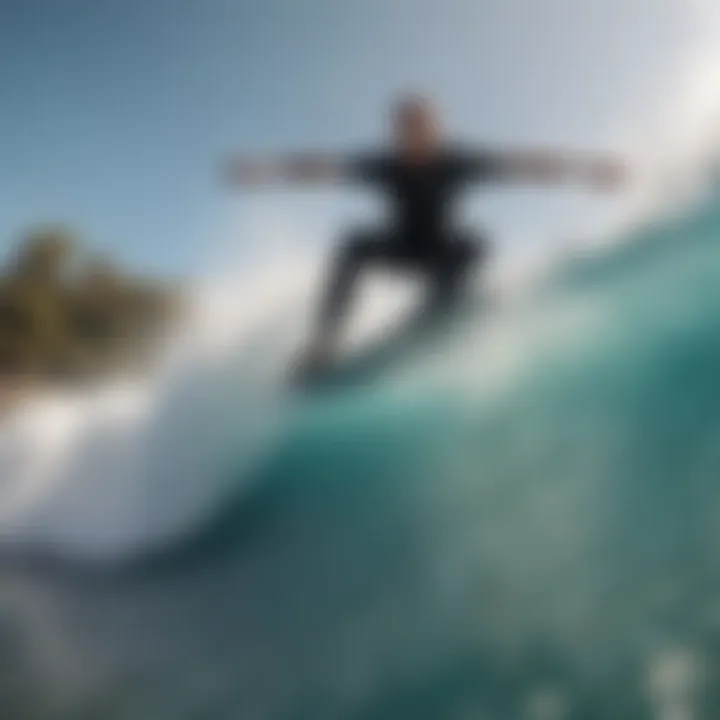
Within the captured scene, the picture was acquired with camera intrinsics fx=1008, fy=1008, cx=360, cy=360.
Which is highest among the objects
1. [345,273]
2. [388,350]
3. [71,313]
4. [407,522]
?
[71,313]

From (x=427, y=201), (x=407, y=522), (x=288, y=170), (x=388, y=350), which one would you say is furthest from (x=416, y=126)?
(x=407, y=522)

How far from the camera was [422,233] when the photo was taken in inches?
71.4

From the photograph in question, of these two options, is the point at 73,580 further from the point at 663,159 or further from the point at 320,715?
the point at 663,159

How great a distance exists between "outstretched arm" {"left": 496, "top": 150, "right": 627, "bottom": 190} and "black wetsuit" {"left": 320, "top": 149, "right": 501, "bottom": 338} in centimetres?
3

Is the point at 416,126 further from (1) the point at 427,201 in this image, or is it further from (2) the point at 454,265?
(2) the point at 454,265

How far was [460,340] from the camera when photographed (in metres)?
1.81

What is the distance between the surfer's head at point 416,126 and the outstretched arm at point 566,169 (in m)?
0.13

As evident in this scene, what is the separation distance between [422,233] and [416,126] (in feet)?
0.64

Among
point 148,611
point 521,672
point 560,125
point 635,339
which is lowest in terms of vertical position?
point 521,672

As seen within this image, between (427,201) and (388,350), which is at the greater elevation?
(427,201)

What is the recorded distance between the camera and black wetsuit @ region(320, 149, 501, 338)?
5.93ft

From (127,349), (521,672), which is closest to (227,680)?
(521,672)

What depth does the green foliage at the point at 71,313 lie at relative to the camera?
73.8 inches

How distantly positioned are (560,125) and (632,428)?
57 centimetres
